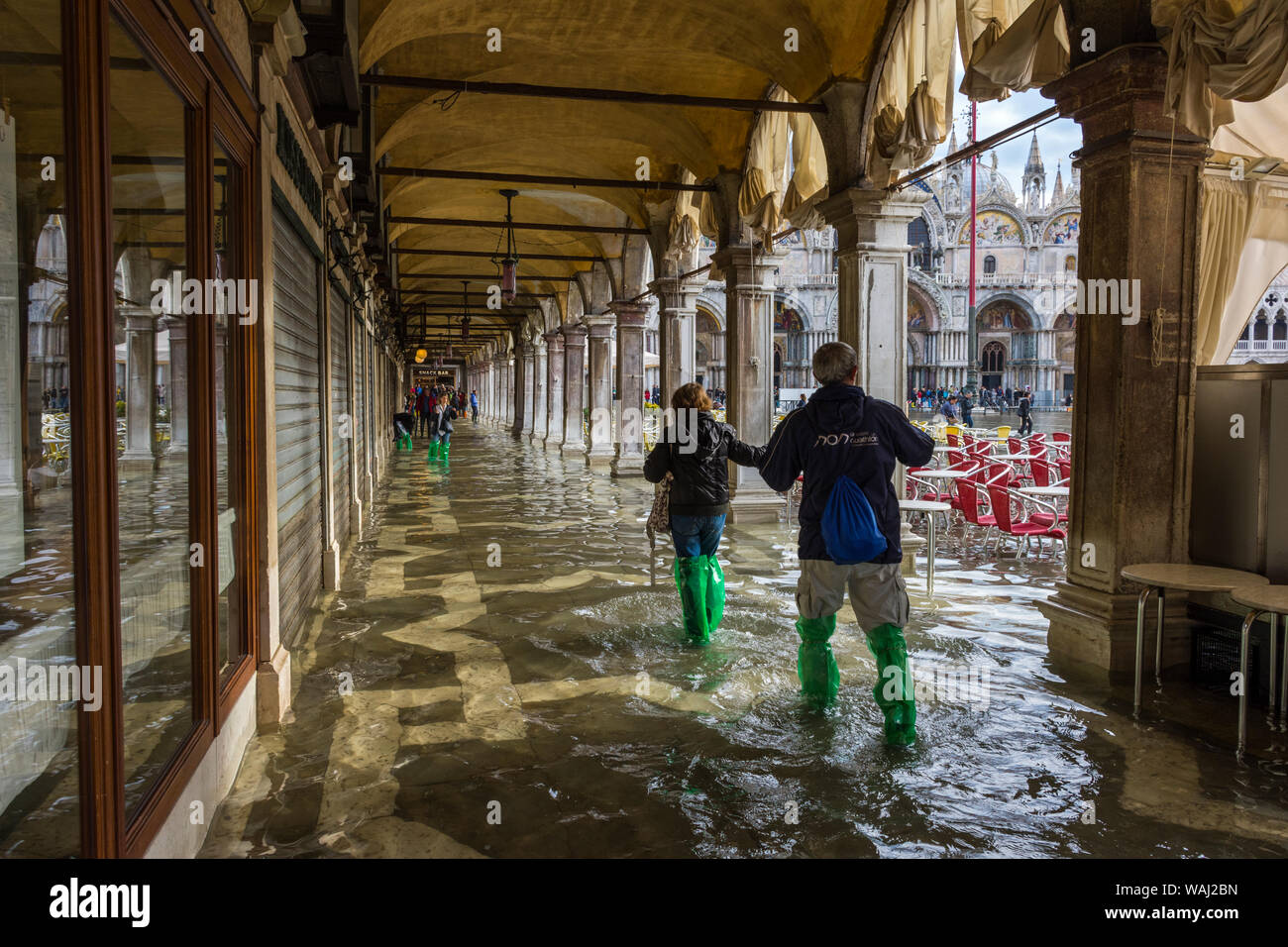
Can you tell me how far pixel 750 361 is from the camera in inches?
434

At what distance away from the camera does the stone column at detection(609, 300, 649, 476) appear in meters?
17.3

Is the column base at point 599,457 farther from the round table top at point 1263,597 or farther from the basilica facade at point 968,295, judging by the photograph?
the basilica facade at point 968,295

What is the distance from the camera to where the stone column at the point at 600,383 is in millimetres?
20156

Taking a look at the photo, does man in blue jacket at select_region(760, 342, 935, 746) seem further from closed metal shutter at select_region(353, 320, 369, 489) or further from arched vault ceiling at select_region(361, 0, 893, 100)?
closed metal shutter at select_region(353, 320, 369, 489)

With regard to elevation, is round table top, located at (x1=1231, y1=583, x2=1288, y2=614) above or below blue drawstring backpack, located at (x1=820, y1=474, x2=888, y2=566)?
below

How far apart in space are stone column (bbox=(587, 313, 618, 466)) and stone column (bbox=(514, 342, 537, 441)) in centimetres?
918

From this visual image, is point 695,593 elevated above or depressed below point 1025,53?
below

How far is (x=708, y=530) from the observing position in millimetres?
5258

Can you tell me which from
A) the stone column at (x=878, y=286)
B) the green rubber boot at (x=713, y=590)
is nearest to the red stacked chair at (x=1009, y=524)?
the stone column at (x=878, y=286)

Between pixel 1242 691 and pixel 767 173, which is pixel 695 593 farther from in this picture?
pixel 767 173

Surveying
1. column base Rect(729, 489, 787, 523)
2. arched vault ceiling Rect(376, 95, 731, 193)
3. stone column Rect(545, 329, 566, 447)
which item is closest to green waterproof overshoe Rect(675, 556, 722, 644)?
column base Rect(729, 489, 787, 523)

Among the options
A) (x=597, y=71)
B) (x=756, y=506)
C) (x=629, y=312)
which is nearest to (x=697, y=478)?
(x=756, y=506)

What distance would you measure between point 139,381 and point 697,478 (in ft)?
9.99
